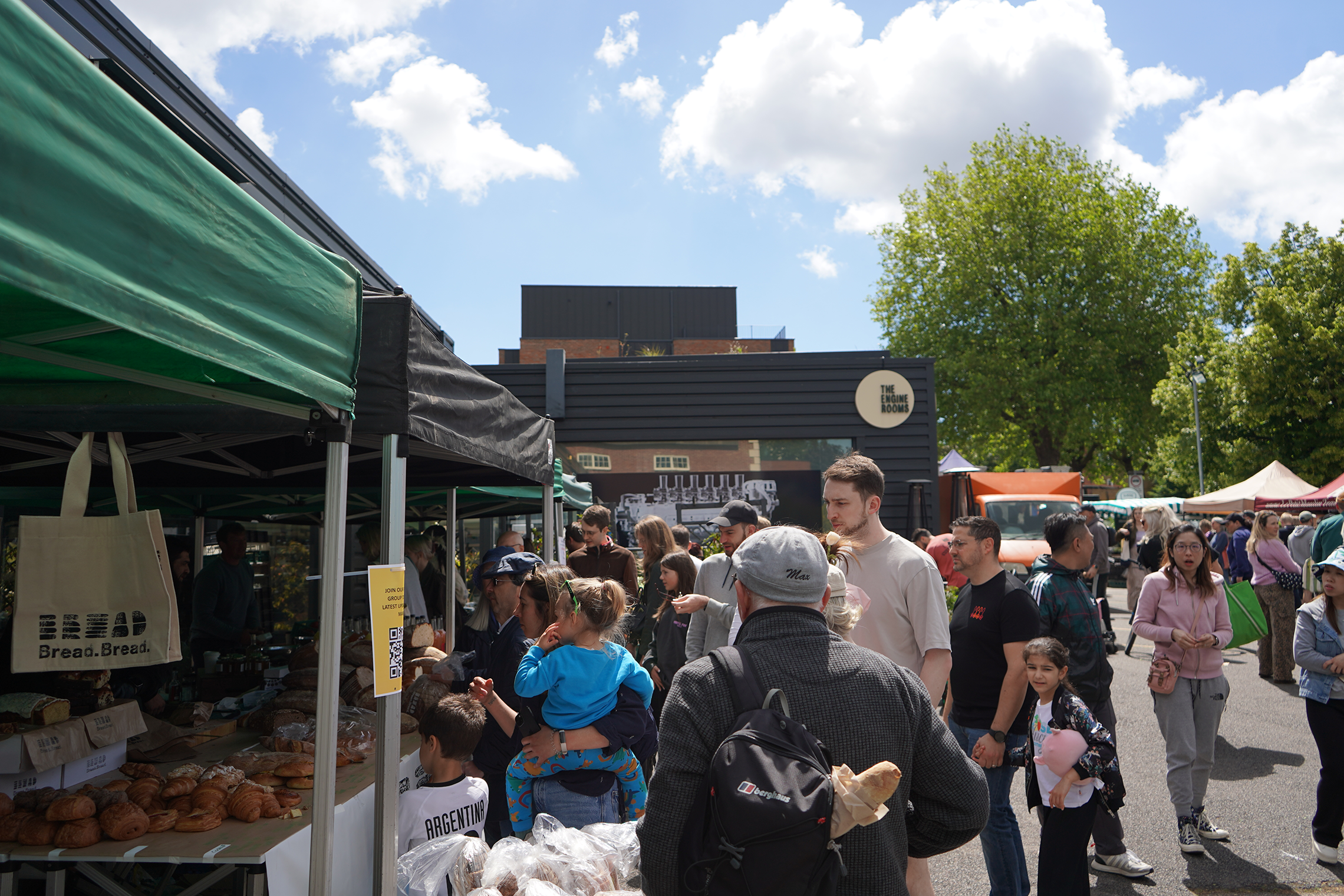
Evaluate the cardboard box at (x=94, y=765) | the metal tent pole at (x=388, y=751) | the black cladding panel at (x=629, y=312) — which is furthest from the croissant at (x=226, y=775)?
the black cladding panel at (x=629, y=312)

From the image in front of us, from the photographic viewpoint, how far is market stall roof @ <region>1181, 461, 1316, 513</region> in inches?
771

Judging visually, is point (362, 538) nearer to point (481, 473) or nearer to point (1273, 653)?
point (481, 473)

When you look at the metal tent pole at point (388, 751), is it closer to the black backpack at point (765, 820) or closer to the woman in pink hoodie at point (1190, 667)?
the black backpack at point (765, 820)

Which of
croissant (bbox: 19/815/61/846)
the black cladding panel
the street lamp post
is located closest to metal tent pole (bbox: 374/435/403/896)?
croissant (bbox: 19/815/61/846)

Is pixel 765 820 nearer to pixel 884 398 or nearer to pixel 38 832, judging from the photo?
pixel 38 832

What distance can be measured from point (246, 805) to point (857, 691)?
2.51 m

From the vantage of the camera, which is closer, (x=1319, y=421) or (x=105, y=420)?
(x=105, y=420)

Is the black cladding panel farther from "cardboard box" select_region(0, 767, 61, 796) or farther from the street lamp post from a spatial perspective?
"cardboard box" select_region(0, 767, 61, 796)

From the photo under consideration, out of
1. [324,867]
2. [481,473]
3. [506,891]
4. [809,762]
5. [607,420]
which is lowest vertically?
[506,891]

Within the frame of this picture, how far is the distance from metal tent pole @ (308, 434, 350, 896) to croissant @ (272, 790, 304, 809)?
59 cm

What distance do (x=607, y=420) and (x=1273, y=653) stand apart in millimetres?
11080

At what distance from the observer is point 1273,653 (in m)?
9.95

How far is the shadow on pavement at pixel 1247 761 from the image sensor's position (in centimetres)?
642

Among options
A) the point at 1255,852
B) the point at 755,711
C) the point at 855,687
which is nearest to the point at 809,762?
the point at 755,711
